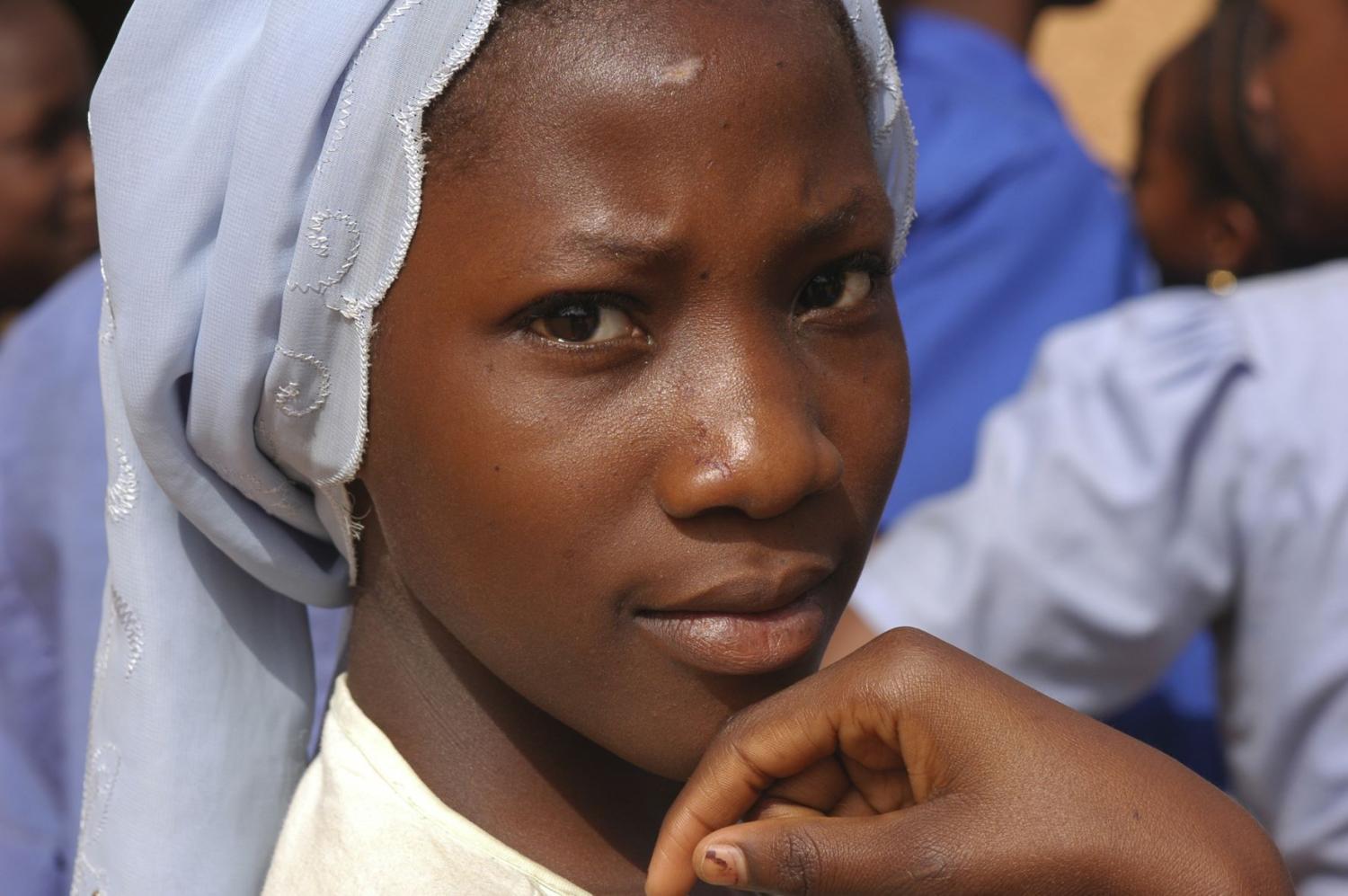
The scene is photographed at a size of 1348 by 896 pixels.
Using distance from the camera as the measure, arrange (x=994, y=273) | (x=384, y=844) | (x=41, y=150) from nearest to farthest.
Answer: (x=384, y=844), (x=994, y=273), (x=41, y=150)

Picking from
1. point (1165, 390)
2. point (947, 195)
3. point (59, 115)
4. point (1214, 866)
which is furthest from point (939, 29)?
point (1214, 866)

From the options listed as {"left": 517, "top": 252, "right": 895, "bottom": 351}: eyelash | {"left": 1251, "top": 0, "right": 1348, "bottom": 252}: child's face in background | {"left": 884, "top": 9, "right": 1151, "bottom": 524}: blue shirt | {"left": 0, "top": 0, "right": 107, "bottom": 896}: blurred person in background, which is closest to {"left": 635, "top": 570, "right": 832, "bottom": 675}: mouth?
{"left": 517, "top": 252, "right": 895, "bottom": 351}: eyelash

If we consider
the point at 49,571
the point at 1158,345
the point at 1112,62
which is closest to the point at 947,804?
the point at 1158,345

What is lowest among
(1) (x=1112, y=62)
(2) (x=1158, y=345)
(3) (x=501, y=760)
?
→ (1) (x=1112, y=62)

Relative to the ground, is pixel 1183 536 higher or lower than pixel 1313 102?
lower

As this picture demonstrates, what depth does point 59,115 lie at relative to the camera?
4.26 meters

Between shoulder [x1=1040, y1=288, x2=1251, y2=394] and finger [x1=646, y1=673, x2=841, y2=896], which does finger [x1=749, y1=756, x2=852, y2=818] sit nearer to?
finger [x1=646, y1=673, x2=841, y2=896]

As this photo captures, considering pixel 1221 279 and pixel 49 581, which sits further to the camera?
pixel 1221 279

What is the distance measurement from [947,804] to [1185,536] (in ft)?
5.12

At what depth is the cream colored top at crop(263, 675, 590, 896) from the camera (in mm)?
1554

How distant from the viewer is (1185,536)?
2.80 meters

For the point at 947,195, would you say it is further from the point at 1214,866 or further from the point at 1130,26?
the point at 1130,26

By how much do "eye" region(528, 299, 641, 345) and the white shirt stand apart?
157 cm

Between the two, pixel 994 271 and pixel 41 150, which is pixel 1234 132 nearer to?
pixel 994 271
